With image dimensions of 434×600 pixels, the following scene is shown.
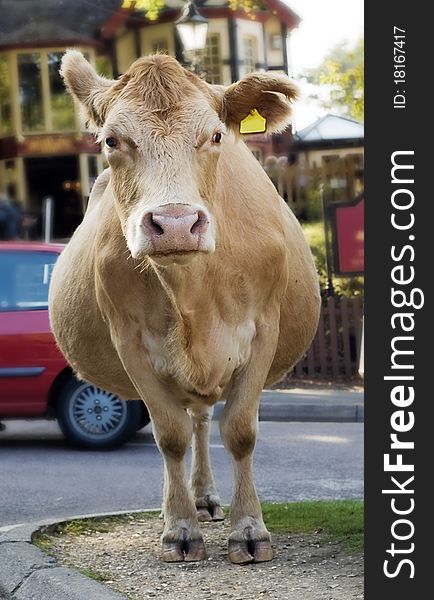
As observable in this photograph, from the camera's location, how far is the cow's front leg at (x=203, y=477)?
686 centimetres

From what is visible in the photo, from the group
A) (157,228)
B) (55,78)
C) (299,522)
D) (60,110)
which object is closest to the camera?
(157,228)

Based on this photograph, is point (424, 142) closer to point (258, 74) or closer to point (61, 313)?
point (258, 74)

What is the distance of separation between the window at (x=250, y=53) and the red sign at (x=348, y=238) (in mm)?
8232

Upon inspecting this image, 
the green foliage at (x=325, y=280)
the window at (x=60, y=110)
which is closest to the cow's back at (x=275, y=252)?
the green foliage at (x=325, y=280)

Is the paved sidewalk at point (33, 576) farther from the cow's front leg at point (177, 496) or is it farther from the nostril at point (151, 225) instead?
the nostril at point (151, 225)

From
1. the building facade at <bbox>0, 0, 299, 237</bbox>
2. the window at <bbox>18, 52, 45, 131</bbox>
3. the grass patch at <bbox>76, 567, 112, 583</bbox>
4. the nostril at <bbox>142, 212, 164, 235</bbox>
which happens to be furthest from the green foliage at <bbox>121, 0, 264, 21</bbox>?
the window at <bbox>18, 52, 45, 131</bbox>

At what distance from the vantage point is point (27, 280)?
11.0 metres

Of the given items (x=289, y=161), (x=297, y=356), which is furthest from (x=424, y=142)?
(x=289, y=161)

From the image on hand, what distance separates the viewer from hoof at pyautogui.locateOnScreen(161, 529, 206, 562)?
5.77 m

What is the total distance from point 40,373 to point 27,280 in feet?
2.69

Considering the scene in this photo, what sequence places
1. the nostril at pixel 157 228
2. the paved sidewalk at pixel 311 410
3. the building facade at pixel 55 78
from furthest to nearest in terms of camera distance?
the building facade at pixel 55 78 < the paved sidewalk at pixel 311 410 < the nostril at pixel 157 228

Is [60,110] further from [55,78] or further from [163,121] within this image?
[163,121]

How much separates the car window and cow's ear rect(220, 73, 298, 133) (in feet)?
18.1

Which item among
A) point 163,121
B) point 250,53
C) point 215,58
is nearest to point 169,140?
point 163,121
